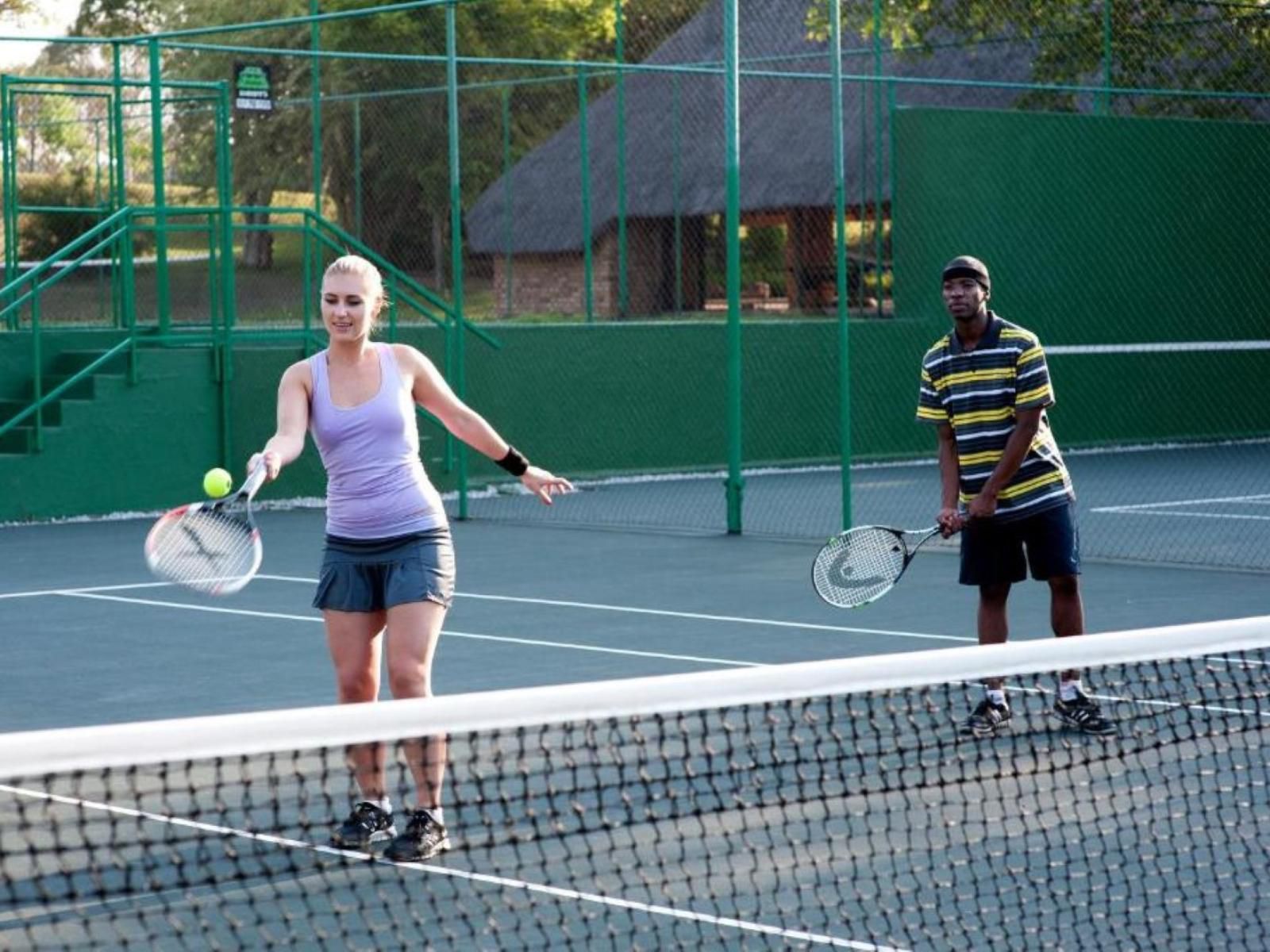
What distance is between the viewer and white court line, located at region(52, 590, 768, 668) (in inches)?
363

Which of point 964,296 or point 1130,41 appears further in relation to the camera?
point 1130,41

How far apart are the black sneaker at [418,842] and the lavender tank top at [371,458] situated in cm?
72

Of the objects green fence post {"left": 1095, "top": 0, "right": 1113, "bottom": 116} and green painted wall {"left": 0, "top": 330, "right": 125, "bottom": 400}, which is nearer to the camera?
green painted wall {"left": 0, "top": 330, "right": 125, "bottom": 400}

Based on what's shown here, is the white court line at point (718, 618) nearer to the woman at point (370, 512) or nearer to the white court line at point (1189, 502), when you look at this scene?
the woman at point (370, 512)

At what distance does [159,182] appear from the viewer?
679 inches

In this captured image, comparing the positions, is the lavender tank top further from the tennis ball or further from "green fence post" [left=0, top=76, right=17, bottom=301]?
"green fence post" [left=0, top=76, right=17, bottom=301]

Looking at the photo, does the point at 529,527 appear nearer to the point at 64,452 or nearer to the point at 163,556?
the point at 64,452

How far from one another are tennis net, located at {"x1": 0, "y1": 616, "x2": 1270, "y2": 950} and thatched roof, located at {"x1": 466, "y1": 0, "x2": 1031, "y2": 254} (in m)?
19.6

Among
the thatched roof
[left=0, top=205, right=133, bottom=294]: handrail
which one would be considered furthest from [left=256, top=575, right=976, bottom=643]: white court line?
the thatched roof

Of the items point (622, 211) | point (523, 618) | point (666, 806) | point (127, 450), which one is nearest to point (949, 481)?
point (666, 806)

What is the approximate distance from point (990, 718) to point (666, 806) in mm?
1468

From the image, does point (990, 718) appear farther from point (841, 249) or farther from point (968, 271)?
point (841, 249)

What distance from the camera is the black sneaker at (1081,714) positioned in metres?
7.11

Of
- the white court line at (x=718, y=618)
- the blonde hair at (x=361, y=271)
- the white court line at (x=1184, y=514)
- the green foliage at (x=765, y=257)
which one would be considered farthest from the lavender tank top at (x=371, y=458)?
the green foliage at (x=765, y=257)
